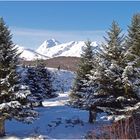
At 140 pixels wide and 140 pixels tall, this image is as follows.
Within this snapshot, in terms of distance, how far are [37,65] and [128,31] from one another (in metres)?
25.3

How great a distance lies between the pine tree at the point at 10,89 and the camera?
29.8 metres

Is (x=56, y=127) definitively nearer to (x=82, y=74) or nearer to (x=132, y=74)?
(x=82, y=74)

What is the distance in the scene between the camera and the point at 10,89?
2992 cm

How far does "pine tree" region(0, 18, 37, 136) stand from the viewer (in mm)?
29781

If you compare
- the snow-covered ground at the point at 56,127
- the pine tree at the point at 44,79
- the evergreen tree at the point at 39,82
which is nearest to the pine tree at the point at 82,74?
the snow-covered ground at the point at 56,127

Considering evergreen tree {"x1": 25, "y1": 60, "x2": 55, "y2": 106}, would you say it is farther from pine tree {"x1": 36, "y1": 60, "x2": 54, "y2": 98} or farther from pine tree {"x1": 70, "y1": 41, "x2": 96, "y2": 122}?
pine tree {"x1": 70, "y1": 41, "x2": 96, "y2": 122}

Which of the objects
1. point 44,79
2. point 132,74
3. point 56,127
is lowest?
point 56,127

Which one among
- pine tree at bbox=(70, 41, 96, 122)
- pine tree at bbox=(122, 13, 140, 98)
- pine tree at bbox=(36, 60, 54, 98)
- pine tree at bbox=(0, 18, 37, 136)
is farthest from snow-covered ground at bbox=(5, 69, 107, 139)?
pine tree at bbox=(36, 60, 54, 98)

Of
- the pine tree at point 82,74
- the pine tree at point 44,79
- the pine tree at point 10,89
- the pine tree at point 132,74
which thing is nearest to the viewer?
the pine tree at point 132,74

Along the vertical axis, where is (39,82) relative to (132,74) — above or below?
below

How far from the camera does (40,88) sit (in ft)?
182

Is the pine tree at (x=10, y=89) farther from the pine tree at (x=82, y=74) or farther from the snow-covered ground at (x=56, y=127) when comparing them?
the pine tree at (x=82, y=74)

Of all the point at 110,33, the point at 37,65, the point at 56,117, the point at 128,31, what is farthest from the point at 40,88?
the point at 110,33

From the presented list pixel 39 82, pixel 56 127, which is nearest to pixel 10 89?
pixel 56 127
